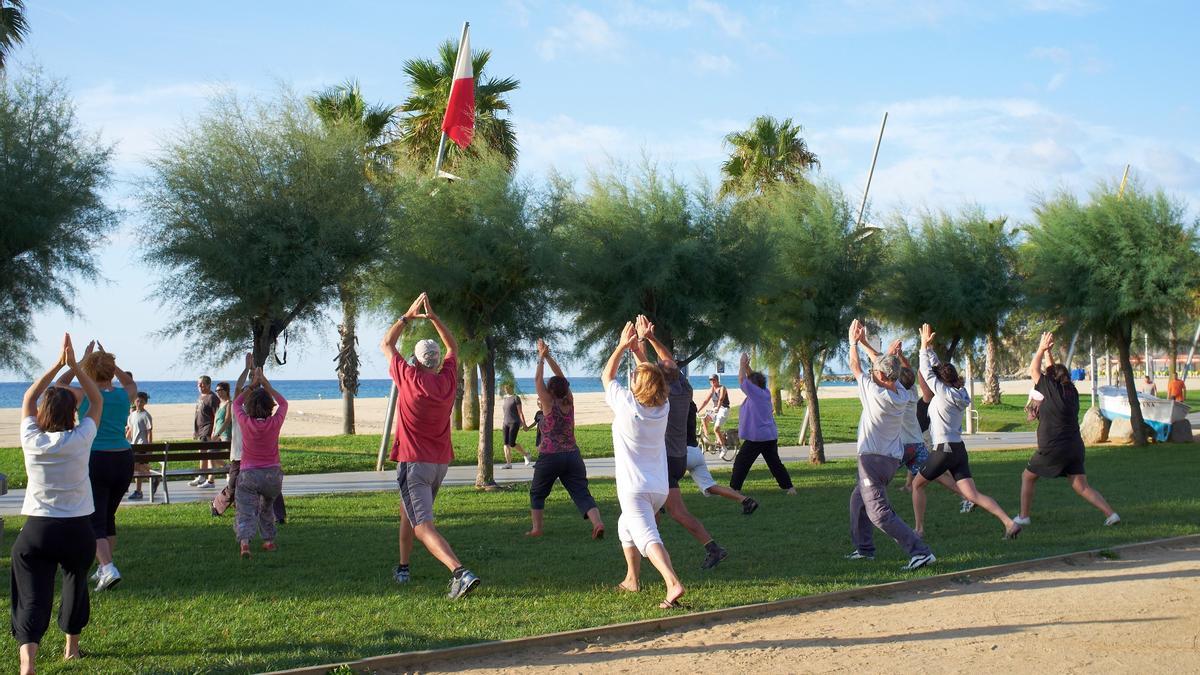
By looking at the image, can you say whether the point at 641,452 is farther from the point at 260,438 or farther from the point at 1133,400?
the point at 1133,400

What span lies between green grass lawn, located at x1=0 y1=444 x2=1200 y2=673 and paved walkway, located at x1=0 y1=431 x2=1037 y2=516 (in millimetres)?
1764

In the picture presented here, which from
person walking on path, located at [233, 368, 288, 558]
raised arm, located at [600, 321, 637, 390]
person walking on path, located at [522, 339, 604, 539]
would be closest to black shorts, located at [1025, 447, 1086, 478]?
person walking on path, located at [522, 339, 604, 539]

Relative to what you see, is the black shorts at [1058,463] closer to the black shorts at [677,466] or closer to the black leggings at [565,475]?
the black shorts at [677,466]

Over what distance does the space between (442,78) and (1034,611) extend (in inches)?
886

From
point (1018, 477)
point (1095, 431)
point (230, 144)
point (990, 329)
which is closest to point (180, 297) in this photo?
point (230, 144)

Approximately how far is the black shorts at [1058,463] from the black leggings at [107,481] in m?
8.71

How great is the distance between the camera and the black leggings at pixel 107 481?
8.27m

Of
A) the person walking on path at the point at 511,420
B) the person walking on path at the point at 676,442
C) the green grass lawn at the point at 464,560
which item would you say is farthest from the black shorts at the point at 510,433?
the person walking on path at the point at 676,442

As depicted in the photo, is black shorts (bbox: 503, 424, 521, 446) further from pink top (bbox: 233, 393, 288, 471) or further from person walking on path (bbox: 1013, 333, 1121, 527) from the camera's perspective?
person walking on path (bbox: 1013, 333, 1121, 527)

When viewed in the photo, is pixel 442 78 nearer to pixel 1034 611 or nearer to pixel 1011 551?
pixel 1011 551

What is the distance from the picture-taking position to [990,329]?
25.5m

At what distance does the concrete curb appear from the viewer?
6.14 metres

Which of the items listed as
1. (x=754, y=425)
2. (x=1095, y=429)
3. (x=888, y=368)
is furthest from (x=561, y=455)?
(x=1095, y=429)

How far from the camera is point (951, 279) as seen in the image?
2430cm
